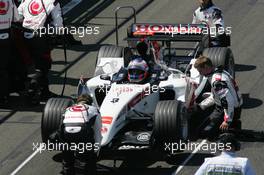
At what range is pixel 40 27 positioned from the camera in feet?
67.5

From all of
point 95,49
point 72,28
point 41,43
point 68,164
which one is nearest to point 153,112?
point 68,164

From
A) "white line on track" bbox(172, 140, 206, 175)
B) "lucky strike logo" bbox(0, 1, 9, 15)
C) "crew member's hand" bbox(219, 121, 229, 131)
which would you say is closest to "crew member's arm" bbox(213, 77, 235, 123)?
"crew member's hand" bbox(219, 121, 229, 131)

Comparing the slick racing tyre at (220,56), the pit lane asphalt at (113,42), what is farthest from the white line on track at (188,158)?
the slick racing tyre at (220,56)

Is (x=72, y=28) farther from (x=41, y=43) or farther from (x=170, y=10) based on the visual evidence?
(x=41, y=43)

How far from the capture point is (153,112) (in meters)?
17.3

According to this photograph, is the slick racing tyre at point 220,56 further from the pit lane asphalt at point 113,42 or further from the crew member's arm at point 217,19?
the crew member's arm at point 217,19

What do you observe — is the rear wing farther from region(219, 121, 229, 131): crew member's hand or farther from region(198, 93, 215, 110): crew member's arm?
region(219, 121, 229, 131): crew member's hand

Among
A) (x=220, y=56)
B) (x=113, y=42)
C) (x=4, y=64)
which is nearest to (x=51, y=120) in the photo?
(x=4, y=64)

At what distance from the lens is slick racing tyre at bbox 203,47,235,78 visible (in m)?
19.2

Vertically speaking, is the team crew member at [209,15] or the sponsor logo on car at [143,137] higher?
the team crew member at [209,15]

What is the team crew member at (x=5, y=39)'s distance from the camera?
64.3ft

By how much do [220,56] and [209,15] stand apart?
221 centimetres

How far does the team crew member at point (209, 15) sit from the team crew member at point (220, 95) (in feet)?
13.1

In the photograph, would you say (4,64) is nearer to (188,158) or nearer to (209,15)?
(209,15)
